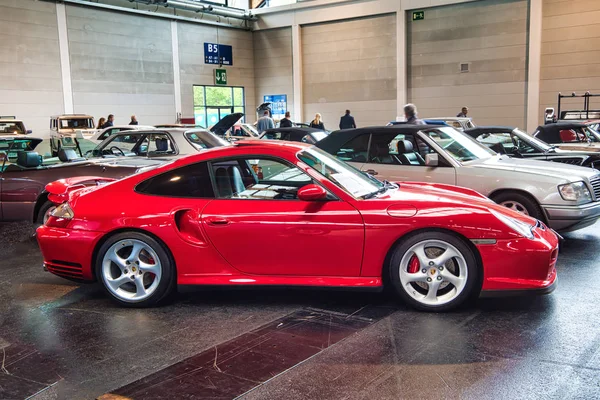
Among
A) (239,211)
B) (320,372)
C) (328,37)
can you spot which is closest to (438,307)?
(320,372)

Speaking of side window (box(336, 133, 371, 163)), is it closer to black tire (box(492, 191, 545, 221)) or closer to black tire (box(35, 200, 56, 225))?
black tire (box(492, 191, 545, 221))

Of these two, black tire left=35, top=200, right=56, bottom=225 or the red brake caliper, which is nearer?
the red brake caliper

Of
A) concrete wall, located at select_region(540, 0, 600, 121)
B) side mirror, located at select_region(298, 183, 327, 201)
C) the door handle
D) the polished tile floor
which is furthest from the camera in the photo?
concrete wall, located at select_region(540, 0, 600, 121)

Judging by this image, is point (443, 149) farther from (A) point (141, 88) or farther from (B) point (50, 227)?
(A) point (141, 88)

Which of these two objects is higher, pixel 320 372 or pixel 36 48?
pixel 36 48

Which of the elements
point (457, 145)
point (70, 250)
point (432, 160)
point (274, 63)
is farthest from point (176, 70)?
point (70, 250)

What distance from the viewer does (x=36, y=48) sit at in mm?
23625

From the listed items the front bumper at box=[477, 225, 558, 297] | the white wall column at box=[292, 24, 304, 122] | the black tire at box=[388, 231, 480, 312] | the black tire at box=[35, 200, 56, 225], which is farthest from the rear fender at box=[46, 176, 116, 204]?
the white wall column at box=[292, 24, 304, 122]

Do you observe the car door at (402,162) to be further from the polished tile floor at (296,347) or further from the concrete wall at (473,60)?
the concrete wall at (473,60)

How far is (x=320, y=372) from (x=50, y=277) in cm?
375

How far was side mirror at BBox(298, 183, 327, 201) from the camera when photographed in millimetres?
4656

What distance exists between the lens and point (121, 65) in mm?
26672

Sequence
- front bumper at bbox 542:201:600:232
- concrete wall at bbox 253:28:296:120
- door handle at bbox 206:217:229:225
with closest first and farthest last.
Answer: door handle at bbox 206:217:229:225, front bumper at bbox 542:201:600:232, concrete wall at bbox 253:28:296:120

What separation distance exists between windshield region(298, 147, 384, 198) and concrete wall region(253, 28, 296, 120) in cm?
2685
